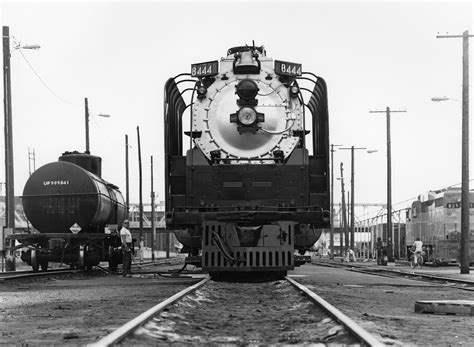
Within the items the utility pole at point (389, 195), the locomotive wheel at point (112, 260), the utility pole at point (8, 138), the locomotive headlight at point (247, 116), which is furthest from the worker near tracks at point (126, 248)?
Result: the utility pole at point (389, 195)

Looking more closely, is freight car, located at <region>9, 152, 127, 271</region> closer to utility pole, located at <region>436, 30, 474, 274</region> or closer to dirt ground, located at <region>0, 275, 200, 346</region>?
dirt ground, located at <region>0, 275, 200, 346</region>

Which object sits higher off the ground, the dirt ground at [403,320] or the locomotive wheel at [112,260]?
the dirt ground at [403,320]

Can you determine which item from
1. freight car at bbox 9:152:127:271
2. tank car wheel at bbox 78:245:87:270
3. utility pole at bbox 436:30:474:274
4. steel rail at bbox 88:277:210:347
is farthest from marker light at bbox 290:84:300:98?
utility pole at bbox 436:30:474:274

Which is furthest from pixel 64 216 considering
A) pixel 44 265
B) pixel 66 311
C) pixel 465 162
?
pixel 465 162

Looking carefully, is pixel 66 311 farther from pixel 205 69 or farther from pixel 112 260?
pixel 112 260

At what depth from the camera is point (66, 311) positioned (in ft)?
32.6

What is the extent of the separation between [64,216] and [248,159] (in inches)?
387

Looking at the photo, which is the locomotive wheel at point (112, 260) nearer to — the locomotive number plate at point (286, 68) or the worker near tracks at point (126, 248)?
the worker near tracks at point (126, 248)

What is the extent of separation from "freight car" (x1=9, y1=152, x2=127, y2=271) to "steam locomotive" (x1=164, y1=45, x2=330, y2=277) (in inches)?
324

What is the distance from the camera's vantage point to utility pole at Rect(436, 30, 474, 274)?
26920mm

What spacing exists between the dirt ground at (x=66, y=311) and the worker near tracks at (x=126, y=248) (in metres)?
5.19

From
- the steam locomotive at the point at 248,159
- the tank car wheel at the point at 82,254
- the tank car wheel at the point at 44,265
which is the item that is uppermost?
the steam locomotive at the point at 248,159

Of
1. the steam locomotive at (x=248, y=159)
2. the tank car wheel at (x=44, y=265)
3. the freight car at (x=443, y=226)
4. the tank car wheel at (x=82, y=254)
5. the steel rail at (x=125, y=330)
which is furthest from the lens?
the freight car at (x=443, y=226)

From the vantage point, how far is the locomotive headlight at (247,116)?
14.1 metres
